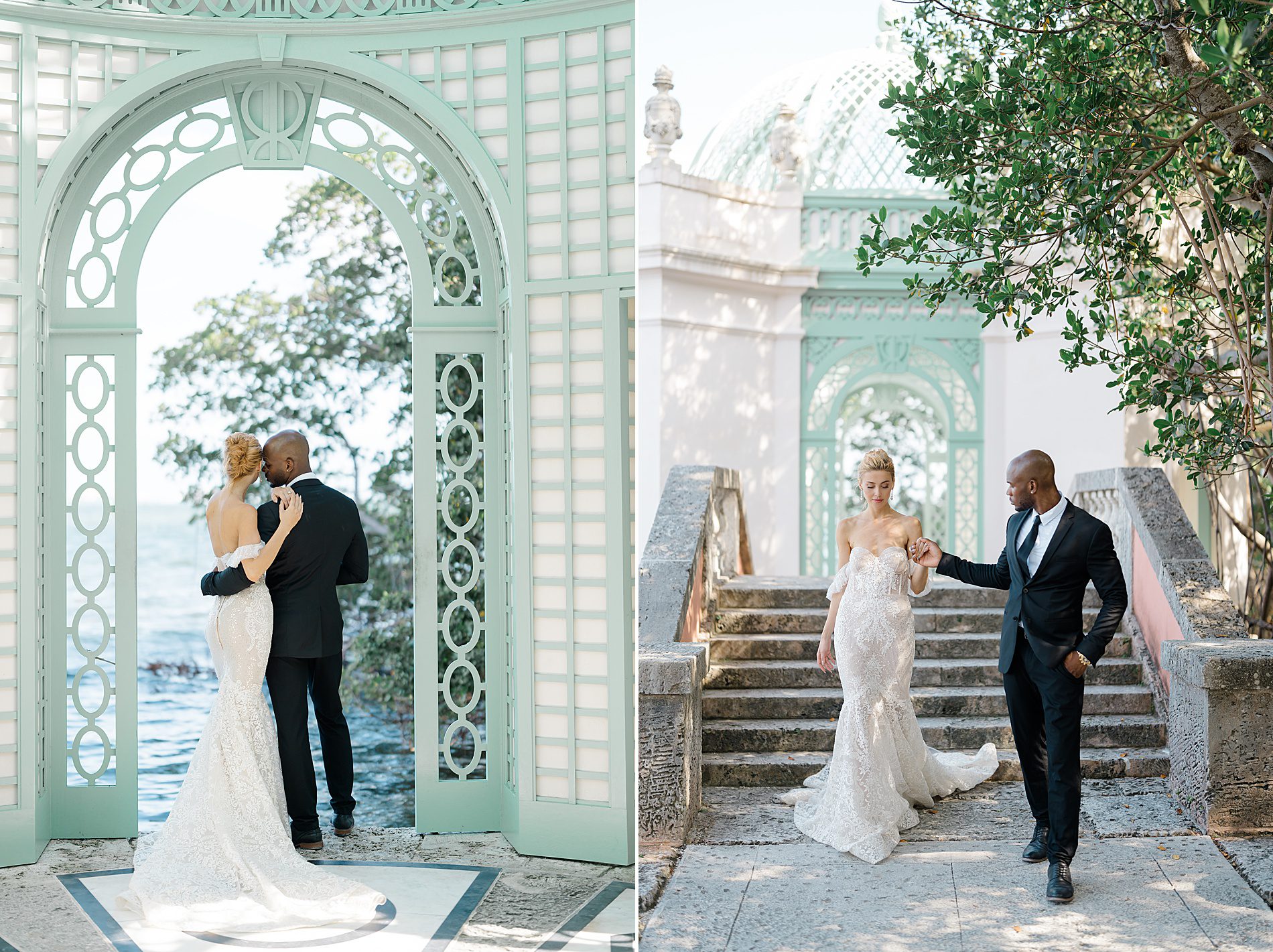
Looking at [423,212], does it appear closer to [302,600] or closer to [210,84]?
[210,84]

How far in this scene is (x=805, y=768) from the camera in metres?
5.71

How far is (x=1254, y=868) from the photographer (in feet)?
14.6

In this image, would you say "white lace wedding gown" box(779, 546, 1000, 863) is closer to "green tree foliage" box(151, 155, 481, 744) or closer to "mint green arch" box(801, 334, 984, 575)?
"green tree foliage" box(151, 155, 481, 744)

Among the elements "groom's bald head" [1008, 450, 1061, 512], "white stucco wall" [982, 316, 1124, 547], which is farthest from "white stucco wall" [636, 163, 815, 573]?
"groom's bald head" [1008, 450, 1061, 512]

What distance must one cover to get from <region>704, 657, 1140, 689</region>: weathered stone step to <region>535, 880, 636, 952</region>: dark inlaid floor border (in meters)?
1.85

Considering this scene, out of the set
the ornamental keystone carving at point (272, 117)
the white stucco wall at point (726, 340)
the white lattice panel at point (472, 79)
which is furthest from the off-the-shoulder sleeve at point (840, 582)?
the white stucco wall at point (726, 340)

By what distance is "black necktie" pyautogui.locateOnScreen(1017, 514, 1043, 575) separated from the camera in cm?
464

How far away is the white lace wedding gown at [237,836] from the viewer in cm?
420

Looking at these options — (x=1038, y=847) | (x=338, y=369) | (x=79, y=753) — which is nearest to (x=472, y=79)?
(x=79, y=753)

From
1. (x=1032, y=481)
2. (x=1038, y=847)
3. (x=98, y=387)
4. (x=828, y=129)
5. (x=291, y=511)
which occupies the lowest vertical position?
(x=1038, y=847)

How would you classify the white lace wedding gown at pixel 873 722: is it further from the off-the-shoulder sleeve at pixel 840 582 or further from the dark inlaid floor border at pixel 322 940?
the dark inlaid floor border at pixel 322 940

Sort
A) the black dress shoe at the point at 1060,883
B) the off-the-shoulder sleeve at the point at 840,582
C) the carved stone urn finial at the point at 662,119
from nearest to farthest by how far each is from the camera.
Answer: the black dress shoe at the point at 1060,883, the off-the-shoulder sleeve at the point at 840,582, the carved stone urn finial at the point at 662,119

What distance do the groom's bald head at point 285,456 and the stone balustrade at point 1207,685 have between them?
3.86m

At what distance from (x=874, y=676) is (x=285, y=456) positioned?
267 cm
